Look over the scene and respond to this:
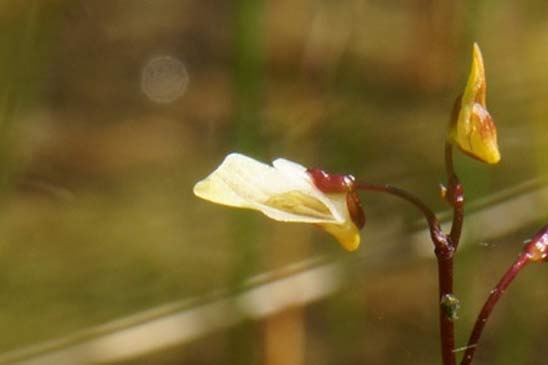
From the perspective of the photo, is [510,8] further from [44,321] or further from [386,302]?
[44,321]

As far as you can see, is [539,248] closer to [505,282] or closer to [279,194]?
[505,282]

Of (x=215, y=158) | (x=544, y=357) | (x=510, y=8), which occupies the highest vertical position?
(x=510, y=8)

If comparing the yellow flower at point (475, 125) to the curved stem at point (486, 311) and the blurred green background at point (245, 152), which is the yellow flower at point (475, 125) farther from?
the blurred green background at point (245, 152)

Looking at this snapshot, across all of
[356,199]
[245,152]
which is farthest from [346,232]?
[245,152]

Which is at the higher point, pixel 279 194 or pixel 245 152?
pixel 279 194

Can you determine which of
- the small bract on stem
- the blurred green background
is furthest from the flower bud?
the blurred green background

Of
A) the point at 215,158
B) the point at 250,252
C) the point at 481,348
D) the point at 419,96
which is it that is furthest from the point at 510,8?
the point at 250,252

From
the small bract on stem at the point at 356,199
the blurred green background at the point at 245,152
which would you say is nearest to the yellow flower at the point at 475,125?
the small bract on stem at the point at 356,199
